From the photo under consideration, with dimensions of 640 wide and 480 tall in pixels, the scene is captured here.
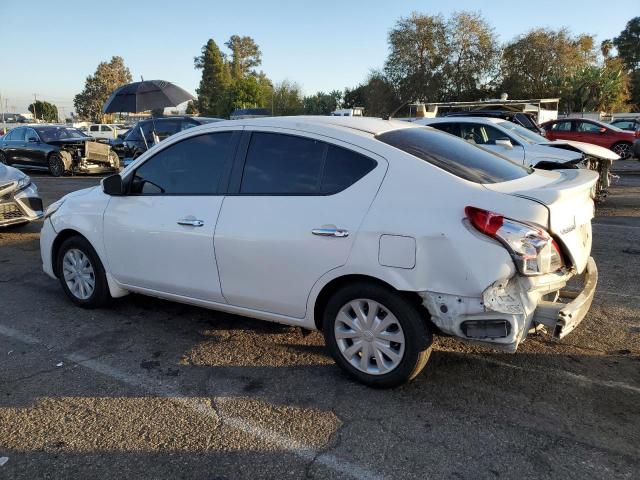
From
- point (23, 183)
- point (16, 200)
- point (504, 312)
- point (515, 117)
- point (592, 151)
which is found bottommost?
point (16, 200)

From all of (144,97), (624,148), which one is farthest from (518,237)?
(624,148)

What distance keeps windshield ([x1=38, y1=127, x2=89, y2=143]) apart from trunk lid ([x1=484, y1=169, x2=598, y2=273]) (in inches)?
638

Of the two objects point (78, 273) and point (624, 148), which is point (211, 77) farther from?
point (78, 273)

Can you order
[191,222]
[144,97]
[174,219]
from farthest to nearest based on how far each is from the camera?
[144,97] < [174,219] < [191,222]

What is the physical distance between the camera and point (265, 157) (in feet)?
12.4

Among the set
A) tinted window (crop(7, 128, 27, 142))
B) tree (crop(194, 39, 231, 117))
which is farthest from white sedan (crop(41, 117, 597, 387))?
tree (crop(194, 39, 231, 117))

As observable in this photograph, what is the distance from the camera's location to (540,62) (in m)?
45.8

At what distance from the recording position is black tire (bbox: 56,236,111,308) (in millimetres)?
4734

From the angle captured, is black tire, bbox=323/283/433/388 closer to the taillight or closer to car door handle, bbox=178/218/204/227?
the taillight

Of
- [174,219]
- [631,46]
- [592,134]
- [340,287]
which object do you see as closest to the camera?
[340,287]

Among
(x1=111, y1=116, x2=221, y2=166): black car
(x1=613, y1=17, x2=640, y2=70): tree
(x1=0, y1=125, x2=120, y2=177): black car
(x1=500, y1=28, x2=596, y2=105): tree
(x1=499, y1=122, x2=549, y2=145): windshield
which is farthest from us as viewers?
(x1=613, y1=17, x2=640, y2=70): tree

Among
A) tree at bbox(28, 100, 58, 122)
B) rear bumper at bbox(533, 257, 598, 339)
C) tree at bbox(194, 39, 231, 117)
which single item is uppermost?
tree at bbox(194, 39, 231, 117)

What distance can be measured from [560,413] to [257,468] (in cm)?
180

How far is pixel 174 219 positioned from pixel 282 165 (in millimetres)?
986
